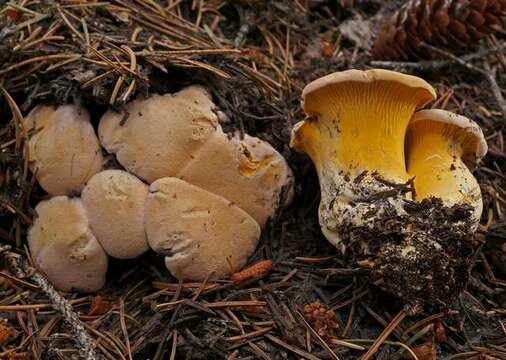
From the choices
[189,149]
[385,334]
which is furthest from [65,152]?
[385,334]

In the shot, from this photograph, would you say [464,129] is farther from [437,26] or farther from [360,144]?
[437,26]

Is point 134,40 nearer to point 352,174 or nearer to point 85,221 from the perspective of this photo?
point 85,221

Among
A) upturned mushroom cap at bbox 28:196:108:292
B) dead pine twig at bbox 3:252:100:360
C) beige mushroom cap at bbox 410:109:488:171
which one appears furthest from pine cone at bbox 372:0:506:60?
dead pine twig at bbox 3:252:100:360

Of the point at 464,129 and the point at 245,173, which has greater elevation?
the point at 464,129

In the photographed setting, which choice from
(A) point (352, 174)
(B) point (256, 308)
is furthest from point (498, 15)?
(B) point (256, 308)

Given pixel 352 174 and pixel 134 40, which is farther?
pixel 134 40

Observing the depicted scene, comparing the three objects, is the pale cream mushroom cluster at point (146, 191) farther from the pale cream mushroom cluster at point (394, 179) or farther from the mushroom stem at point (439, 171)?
the mushroom stem at point (439, 171)

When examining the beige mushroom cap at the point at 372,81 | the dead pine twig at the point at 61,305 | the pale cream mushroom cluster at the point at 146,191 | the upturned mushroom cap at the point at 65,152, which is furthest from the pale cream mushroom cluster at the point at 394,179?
the dead pine twig at the point at 61,305
